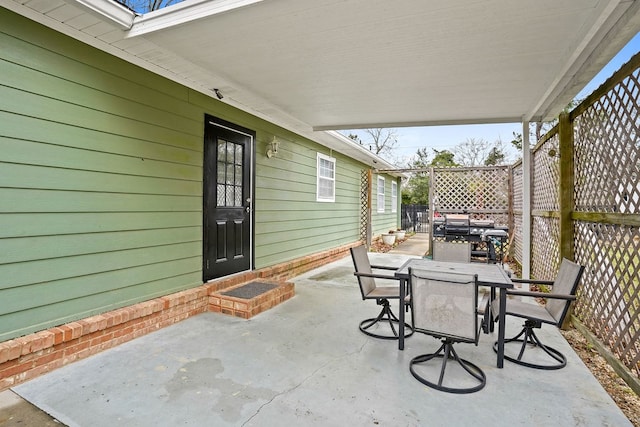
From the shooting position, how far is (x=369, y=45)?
9.22 ft

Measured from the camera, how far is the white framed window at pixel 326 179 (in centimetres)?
721

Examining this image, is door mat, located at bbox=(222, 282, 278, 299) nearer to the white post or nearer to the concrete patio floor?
the concrete patio floor

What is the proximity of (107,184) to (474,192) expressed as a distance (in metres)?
8.16

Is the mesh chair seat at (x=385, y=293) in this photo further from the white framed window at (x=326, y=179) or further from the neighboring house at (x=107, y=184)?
the white framed window at (x=326, y=179)

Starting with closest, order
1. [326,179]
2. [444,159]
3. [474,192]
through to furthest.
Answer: [326,179] < [474,192] < [444,159]

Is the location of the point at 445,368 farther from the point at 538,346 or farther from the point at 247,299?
the point at 247,299

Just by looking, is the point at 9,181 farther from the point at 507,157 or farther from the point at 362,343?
the point at 507,157

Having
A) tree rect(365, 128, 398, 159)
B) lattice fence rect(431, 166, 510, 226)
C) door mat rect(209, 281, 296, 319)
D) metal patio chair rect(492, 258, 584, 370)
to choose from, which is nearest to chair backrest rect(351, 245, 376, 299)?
metal patio chair rect(492, 258, 584, 370)

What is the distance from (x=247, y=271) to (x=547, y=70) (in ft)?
14.1

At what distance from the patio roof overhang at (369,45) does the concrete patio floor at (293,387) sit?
2622mm

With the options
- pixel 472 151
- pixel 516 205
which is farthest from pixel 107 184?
pixel 472 151

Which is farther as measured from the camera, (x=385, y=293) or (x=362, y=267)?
(x=362, y=267)

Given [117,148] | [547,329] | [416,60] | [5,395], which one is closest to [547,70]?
[416,60]

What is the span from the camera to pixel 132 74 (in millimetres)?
3170
